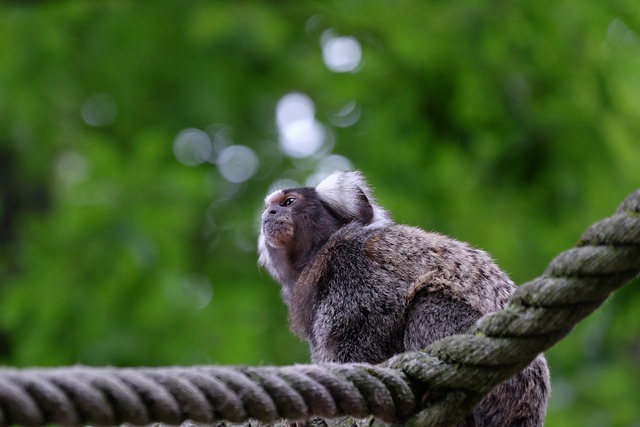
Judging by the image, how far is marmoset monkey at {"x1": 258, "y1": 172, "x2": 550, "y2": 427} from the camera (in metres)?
4.03

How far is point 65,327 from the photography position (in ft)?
28.0

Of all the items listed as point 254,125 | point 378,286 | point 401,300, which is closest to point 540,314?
point 401,300

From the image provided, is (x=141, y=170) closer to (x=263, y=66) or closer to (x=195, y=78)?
(x=195, y=78)

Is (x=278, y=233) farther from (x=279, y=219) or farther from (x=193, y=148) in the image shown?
(x=193, y=148)

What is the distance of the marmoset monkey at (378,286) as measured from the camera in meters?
4.03

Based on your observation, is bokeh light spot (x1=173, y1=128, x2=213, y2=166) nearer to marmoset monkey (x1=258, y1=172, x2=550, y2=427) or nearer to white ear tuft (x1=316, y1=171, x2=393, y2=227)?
white ear tuft (x1=316, y1=171, x2=393, y2=227)

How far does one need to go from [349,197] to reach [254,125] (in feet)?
16.2

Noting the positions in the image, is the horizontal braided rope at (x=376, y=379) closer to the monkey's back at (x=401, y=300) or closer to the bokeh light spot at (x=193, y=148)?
the monkey's back at (x=401, y=300)

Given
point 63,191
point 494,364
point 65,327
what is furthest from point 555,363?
point 494,364

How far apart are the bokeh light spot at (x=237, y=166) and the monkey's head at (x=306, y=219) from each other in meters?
5.17

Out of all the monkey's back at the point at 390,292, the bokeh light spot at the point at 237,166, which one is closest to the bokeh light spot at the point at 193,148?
the bokeh light spot at the point at 237,166

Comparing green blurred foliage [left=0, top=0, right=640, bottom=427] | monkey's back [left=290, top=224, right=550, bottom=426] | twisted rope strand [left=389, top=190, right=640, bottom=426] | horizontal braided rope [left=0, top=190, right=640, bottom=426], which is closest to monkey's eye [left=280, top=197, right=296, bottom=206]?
monkey's back [left=290, top=224, right=550, bottom=426]

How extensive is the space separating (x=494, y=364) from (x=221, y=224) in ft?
27.3

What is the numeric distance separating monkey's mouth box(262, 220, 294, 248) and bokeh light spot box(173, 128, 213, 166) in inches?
183
